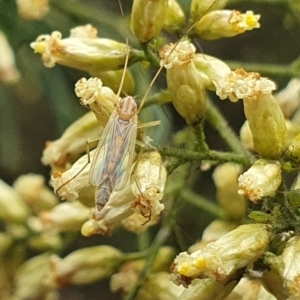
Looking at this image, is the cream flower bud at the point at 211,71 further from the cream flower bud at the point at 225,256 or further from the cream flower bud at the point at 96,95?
the cream flower bud at the point at 225,256

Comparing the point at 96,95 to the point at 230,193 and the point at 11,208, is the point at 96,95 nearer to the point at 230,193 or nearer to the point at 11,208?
the point at 230,193

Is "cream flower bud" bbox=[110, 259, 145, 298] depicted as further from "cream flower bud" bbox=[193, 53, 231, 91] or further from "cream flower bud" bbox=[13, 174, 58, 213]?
"cream flower bud" bbox=[193, 53, 231, 91]

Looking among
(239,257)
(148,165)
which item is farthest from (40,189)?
(239,257)

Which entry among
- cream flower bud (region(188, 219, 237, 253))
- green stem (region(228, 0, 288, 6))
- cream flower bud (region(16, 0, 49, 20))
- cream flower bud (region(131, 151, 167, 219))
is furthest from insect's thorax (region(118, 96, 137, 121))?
cream flower bud (region(16, 0, 49, 20))

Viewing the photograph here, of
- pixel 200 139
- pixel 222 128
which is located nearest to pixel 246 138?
pixel 222 128

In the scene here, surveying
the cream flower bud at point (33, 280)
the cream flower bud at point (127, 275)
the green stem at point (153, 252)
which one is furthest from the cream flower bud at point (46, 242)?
the green stem at point (153, 252)

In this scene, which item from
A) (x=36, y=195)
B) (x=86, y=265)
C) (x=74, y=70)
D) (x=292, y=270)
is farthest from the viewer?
(x=74, y=70)

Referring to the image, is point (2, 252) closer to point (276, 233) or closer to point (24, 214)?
point (24, 214)
